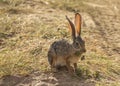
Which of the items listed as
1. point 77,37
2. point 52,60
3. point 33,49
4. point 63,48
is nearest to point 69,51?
point 63,48

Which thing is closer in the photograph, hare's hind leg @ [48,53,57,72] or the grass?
hare's hind leg @ [48,53,57,72]

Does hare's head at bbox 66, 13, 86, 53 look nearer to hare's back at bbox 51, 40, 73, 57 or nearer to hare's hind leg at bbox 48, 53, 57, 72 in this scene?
hare's back at bbox 51, 40, 73, 57

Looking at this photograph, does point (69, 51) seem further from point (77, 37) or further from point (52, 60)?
point (52, 60)

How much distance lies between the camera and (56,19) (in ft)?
25.7

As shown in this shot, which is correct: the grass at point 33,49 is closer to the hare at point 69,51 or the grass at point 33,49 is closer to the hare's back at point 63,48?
the hare at point 69,51

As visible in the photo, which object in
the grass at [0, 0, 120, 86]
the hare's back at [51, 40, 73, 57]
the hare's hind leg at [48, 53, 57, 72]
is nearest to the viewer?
the hare's back at [51, 40, 73, 57]

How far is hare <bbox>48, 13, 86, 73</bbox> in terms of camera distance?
548 cm

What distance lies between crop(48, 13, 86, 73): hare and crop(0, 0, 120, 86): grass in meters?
0.21

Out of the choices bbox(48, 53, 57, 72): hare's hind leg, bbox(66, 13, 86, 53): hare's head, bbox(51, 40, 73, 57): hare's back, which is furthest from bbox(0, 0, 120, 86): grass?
bbox(66, 13, 86, 53): hare's head

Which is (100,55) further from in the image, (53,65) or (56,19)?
(56,19)

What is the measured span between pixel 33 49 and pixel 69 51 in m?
1.05

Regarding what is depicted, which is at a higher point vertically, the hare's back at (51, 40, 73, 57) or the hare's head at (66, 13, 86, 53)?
the hare's head at (66, 13, 86, 53)

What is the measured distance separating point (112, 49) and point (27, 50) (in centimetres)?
147

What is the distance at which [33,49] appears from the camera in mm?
6492
